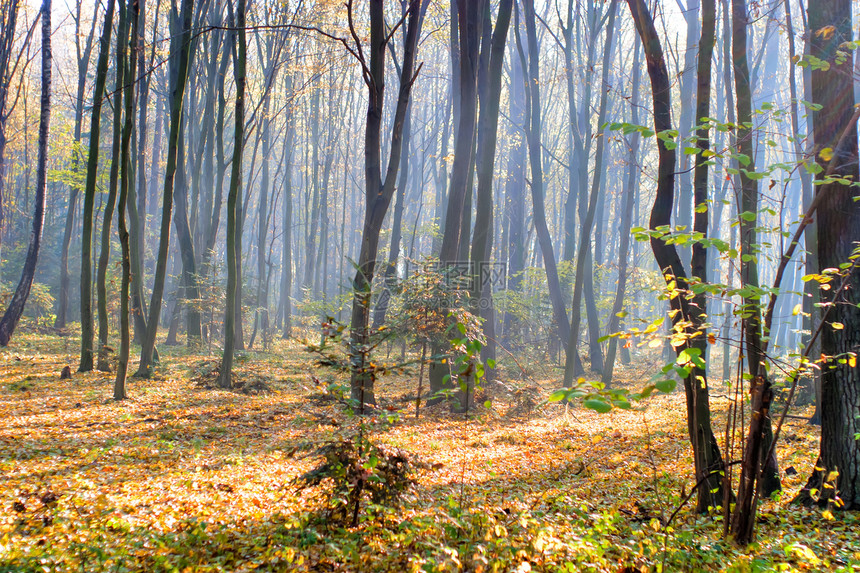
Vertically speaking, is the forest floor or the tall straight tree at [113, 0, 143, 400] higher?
the tall straight tree at [113, 0, 143, 400]

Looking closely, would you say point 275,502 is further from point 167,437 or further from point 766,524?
point 766,524

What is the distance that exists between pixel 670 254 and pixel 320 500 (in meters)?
3.71

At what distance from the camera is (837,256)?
13.9 ft

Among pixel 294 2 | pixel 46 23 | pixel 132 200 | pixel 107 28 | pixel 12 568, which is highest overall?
pixel 294 2

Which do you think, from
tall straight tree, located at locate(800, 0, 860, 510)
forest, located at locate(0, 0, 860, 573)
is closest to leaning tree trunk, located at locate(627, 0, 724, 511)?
forest, located at locate(0, 0, 860, 573)

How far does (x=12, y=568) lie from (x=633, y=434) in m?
8.13

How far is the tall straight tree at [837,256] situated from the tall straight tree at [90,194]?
30.8 feet

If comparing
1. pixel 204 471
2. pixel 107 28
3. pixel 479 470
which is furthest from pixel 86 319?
pixel 479 470

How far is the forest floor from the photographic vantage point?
2.98 meters

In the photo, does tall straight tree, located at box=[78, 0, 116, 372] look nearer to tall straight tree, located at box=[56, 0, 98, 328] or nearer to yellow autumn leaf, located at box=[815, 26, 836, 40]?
tall straight tree, located at box=[56, 0, 98, 328]

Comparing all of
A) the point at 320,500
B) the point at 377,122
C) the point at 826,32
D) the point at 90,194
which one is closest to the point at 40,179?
the point at 90,194

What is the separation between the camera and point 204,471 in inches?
193

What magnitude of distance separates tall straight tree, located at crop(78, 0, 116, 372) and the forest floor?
3.51 ft

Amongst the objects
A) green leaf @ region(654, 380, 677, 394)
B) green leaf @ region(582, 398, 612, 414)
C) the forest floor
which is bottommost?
the forest floor
